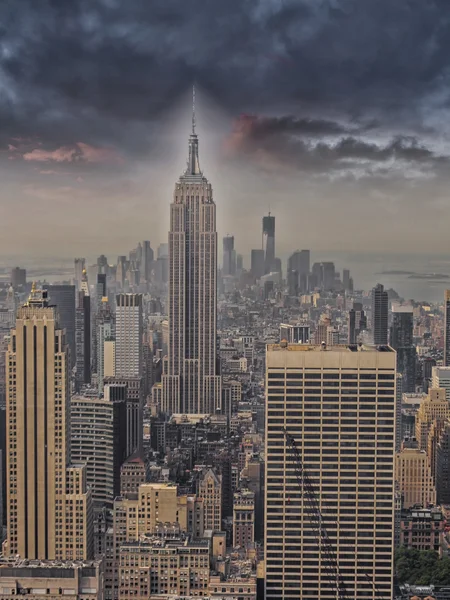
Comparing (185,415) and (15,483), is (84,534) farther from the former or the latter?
(185,415)

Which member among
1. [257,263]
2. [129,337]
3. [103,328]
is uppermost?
[257,263]

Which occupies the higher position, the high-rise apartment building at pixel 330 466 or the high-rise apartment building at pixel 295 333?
the high-rise apartment building at pixel 295 333

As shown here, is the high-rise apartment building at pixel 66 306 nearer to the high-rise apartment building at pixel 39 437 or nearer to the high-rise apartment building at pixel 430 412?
the high-rise apartment building at pixel 39 437

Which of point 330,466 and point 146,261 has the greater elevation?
point 146,261

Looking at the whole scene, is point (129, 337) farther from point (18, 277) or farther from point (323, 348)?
point (323, 348)

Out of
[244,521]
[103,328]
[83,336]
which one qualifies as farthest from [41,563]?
[103,328]

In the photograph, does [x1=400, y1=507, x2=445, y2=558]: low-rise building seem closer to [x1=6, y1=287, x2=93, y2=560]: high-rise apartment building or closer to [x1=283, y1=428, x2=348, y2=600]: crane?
[x1=283, y1=428, x2=348, y2=600]: crane

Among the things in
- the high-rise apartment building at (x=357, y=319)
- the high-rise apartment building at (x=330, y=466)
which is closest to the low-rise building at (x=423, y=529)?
the high-rise apartment building at (x=330, y=466)
